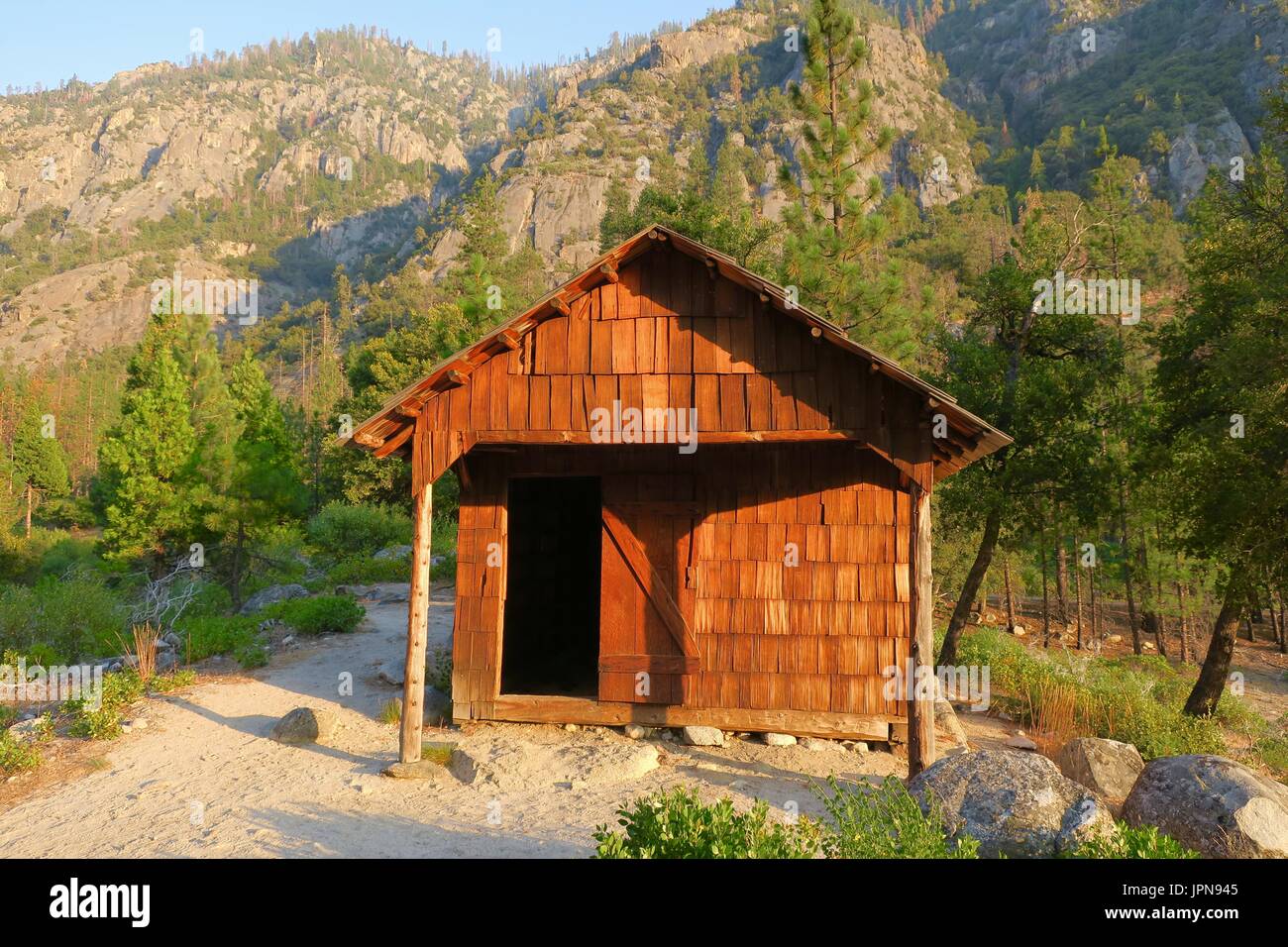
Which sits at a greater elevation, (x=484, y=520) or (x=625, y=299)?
(x=625, y=299)

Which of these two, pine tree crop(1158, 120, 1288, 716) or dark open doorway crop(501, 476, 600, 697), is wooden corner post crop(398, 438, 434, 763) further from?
pine tree crop(1158, 120, 1288, 716)

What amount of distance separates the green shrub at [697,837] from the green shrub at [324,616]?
13.0 m

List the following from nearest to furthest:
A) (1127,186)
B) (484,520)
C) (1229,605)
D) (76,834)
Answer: (76,834)
(484,520)
(1229,605)
(1127,186)

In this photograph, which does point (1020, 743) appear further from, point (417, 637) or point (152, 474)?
point (152, 474)

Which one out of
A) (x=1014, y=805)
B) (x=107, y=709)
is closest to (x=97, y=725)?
(x=107, y=709)

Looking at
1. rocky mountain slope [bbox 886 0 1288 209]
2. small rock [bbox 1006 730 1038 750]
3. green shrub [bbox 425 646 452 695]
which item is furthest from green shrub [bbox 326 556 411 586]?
rocky mountain slope [bbox 886 0 1288 209]

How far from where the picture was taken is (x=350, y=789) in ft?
25.3

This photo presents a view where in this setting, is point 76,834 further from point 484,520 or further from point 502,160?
point 502,160

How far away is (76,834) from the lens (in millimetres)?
6793

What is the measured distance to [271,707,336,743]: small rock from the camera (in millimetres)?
9352

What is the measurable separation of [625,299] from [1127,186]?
2383cm
